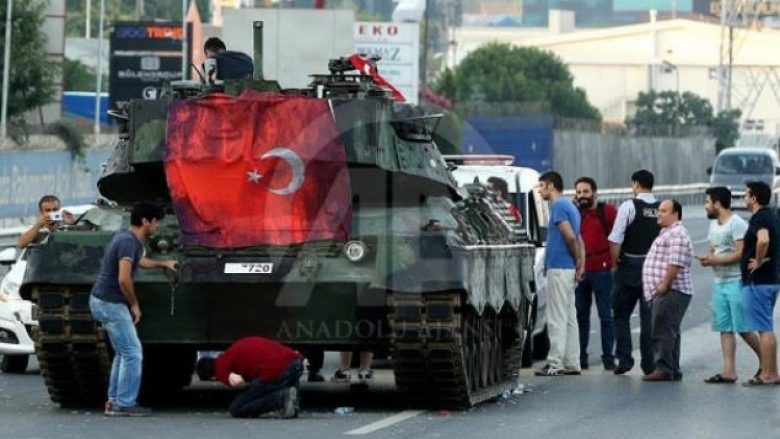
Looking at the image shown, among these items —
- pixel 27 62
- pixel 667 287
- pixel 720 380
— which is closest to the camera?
pixel 720 380

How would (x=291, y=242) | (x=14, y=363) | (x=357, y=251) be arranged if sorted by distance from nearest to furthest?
(x=357, y=251)
(x=291, y=242)
(x=14, y=363)

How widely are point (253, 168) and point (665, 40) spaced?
15464 cm

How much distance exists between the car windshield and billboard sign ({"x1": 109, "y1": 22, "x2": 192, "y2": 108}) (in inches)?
604

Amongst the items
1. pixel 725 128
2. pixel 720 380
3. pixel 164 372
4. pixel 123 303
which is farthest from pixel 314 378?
pixel 725 128

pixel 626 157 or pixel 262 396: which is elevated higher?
pixel 626 157

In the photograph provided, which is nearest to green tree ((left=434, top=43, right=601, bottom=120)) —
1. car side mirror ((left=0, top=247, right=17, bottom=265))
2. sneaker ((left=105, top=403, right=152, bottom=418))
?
car side mirror ((left=0, top=247, right=17, bottom=265))

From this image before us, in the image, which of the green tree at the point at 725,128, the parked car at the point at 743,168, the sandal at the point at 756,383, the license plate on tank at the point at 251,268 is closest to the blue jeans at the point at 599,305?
the sandal at the point at 756,383

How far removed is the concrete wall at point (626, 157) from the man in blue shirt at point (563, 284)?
50.1 m

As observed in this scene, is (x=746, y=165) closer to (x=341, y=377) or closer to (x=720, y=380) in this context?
(x=720, y=380)

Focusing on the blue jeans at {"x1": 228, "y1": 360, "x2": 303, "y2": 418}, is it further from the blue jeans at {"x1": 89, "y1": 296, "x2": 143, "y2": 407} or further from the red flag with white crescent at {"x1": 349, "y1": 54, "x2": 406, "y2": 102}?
the red flag with white crescent at {"x1": 349, "y1": 54, "x2": 406, "y2": 102}

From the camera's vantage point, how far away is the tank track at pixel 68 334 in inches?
662

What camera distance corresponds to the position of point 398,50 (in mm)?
61531

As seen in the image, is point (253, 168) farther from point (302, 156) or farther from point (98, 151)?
point (98, 151)

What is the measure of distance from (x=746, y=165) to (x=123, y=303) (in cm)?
5090
